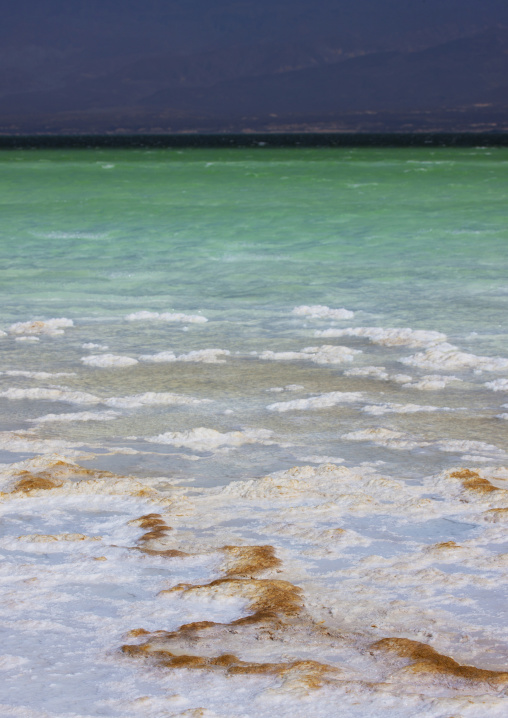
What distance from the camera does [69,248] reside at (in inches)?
Result: 606

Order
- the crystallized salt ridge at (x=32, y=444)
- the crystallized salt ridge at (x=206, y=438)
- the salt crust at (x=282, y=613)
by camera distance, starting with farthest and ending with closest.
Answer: the crystallized salt ridge at (x=206, y=438), the crystallized salt ridge at (x=32, y=444), the salt crust at (x=282, y=613)

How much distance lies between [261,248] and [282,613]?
12813 millimetres

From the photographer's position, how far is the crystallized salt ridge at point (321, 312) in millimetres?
9195

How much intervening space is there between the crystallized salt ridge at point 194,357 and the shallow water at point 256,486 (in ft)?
0.12

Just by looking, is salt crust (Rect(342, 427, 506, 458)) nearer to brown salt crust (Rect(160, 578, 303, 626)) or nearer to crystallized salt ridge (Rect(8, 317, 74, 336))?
brown salt crust (Rect(160, 578, 303, 626))

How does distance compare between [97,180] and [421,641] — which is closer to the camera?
[421,641]

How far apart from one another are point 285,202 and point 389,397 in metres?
17.8

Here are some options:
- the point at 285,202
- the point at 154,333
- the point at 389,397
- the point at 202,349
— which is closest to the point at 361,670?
the point at 389,397

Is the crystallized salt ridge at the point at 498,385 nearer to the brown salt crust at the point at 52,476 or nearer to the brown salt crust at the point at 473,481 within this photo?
the brown salt crust at the point at 473,481

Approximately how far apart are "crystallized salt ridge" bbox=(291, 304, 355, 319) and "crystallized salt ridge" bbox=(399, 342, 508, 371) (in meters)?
2.01

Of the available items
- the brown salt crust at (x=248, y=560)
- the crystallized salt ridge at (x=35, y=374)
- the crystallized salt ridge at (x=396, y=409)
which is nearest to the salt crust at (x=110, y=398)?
the crystallized salt ridge at (x=35, y=374)

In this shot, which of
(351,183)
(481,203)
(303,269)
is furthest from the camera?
(351,183)

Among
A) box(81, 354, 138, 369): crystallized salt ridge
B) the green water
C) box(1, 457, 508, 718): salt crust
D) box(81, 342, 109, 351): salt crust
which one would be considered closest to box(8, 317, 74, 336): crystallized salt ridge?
box(81, 342, 109, 351): salt crust

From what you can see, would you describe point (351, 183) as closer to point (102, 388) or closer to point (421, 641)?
point (102, 388)
